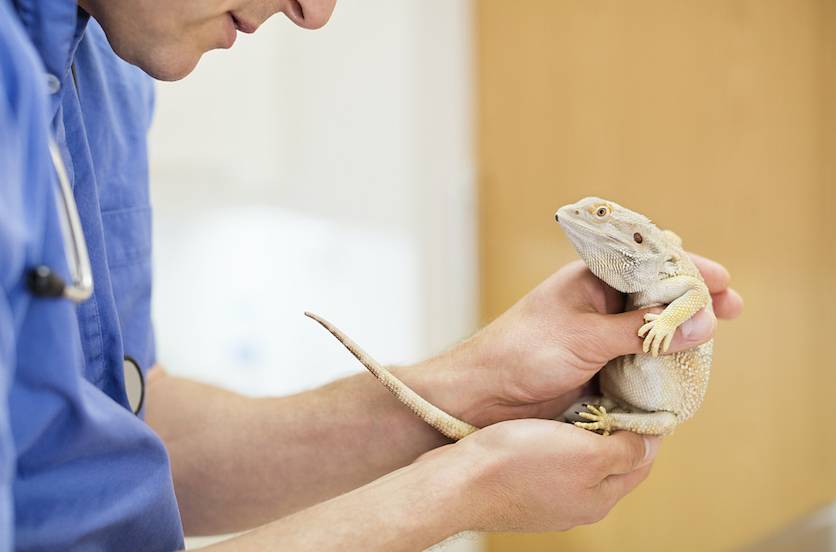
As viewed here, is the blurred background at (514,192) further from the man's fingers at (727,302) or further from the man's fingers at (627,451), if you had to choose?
the man's fingers at (627,451)

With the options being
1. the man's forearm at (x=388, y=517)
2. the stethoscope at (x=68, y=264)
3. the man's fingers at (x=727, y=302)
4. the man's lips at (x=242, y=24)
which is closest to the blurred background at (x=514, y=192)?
the man's fingers at (x=727, y=302)

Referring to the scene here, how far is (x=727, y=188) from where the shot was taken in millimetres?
1763

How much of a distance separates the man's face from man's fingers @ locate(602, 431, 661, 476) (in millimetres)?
573

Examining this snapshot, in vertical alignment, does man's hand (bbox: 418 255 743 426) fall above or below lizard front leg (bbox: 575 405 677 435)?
above

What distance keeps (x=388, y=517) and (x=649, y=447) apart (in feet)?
1.19

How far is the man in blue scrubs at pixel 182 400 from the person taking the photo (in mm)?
631

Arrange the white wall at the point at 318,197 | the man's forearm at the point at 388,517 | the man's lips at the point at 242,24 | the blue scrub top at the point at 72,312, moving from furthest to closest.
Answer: the white wall at the point at 318,197 < the man's lips at the point at 242,24 < the man's forearm at the point at 388,517 < the blue scrub top at the point at 72,312

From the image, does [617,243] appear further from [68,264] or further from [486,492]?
Result: [68,264]

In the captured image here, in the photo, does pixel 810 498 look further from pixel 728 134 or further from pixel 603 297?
pixel 603 297

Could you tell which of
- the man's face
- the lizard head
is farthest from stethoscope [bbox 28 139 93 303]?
the lizard head

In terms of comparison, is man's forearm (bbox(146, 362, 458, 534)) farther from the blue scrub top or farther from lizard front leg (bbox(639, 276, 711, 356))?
lizard front leg (bbox(639, 276, 711, 356))

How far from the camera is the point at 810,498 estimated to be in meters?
1.65

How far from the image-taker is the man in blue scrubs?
631 mm

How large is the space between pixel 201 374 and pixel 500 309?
2.82 feet
